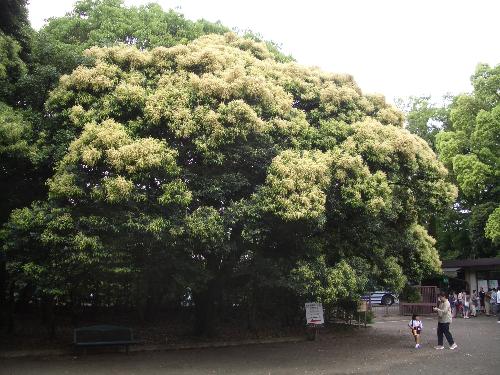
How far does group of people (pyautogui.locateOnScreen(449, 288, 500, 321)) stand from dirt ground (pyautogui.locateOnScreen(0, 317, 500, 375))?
340 inches

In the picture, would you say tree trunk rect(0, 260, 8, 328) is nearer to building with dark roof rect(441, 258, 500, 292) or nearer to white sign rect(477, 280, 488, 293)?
building with dark roof rect(441, 258, 500, 292)

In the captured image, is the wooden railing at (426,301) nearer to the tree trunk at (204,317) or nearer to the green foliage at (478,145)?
the green foliage at (478,145)

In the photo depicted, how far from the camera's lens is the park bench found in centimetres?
1257

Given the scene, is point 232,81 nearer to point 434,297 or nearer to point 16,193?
point 16,193

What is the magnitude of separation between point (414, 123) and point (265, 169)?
2743 cm

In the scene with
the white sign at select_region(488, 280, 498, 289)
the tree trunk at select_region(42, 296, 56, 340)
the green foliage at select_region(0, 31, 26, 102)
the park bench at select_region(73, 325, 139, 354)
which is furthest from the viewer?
the white sign at select_region(488, 280, 498, 289)

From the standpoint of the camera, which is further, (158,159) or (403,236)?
(403,236)

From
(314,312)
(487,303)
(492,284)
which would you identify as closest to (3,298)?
(314,312)

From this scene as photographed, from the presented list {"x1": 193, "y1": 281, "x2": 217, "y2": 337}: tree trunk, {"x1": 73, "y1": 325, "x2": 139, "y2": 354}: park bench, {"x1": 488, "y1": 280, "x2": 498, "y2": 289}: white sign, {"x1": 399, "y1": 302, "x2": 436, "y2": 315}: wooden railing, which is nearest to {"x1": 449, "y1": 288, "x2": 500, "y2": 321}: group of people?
{"x1": 488, "y1": 280, "x2": 498, "y2": 289}: white sign

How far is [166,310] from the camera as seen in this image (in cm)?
1930

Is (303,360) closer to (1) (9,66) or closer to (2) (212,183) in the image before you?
(2) (212,183)

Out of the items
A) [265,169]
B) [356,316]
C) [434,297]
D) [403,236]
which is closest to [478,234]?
[434,297]

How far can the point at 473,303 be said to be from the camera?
989 inches

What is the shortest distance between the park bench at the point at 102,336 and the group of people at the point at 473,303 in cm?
1779
